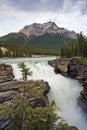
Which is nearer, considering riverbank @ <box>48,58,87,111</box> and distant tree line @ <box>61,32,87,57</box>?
riverbank @ <box>48,58,87,111</box>

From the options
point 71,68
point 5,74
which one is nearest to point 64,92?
point 5,74

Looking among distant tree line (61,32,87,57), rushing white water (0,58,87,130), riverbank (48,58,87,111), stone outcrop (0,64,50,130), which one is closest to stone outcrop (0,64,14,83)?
stone outcrop (0,64,50,130)

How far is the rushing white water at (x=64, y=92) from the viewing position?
2309 inches

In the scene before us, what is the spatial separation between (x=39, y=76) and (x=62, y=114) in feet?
65.1

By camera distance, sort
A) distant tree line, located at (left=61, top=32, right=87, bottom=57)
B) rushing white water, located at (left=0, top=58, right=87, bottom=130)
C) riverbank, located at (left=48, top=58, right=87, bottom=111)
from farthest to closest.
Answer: distant tree line, located at (left=61, top=32, right=87, bottom=57)
riverbank, located at (left=48, top=58, right=87, bottom=111)
rushing white water, located at (left=0, top=58, right=87, bottom=130)

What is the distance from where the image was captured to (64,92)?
70.8 meters

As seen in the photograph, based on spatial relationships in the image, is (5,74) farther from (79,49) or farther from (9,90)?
(79,49)

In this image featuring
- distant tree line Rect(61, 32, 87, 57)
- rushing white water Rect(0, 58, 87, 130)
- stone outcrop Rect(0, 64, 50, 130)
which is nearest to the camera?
stone outcrop Rect(0, 64, 50, 130)

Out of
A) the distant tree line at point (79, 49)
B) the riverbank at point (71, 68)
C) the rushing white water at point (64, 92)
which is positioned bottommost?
the rushing white water at point (64, 92)

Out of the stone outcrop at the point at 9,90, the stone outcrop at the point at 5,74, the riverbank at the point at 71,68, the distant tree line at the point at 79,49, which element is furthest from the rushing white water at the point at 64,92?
the distant tree line at the point at 79,49

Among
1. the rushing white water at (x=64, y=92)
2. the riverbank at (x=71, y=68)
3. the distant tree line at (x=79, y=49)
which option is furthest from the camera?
the distant tree line at (x=79, y=49)

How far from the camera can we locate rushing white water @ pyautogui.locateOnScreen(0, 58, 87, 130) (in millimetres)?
58641

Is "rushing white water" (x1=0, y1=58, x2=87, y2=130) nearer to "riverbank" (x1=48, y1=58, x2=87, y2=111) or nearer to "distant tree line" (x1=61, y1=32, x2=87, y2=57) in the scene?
"riverbank" (x1=48, y1=58, x2=87, y2=111)

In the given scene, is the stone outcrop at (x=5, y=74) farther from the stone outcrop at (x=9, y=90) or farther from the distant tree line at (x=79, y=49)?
the distant tree line at (x=79, y=49)
